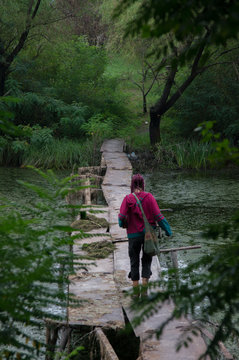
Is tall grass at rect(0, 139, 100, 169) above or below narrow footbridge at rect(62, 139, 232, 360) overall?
above

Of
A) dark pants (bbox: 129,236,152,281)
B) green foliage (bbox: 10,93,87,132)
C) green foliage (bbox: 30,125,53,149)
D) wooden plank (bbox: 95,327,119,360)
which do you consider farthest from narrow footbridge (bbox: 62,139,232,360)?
green foliage (bbox: 10,93,87,132)

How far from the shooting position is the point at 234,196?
14.6 metres

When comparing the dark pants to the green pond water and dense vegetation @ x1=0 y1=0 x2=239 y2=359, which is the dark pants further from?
dense vegetation @ x1=0 y1=0 x2=239 y2=359

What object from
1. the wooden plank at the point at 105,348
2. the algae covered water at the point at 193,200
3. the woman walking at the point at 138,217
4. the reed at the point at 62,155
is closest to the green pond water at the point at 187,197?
the algae covered water at the point at 193,200

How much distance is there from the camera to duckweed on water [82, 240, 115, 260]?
8.31 metres

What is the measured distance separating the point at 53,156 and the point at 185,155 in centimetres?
472

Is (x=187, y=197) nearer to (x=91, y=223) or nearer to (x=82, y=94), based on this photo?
(x=91, y=223)

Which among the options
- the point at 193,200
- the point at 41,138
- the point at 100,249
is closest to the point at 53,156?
the point at 41,138

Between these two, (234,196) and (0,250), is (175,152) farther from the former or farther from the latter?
(0,250)

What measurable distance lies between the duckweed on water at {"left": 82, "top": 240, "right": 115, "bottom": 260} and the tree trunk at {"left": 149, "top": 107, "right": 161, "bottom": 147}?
11313mm

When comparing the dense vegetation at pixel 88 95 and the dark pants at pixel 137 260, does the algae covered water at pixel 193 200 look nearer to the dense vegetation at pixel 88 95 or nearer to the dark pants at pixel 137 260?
the dense vegetation at pixel 88 95

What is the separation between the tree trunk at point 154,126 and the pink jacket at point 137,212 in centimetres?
1335

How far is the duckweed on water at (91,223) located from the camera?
996 cm

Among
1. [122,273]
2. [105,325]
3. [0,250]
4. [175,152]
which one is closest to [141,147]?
[175,152]
